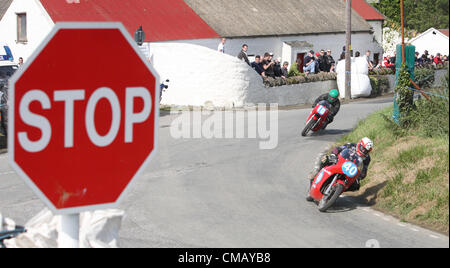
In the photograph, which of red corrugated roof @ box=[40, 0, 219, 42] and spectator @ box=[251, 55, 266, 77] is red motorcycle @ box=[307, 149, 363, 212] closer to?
spectator @ box=[251, 55, 266, 77]

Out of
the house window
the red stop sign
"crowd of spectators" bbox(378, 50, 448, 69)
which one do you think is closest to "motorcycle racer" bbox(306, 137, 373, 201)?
the red stop sign

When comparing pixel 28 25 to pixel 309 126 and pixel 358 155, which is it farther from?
pixel 358 155

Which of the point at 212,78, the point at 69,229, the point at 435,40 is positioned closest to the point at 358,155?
the point at 69,229

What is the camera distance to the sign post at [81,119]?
8.73 ft

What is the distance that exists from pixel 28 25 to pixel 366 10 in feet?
89.0

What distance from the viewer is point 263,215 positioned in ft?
34.7

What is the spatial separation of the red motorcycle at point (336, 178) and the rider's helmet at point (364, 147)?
0.11 meters

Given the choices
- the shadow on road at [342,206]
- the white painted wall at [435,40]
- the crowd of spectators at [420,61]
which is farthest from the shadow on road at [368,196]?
the crowd of spectators at [420,61]

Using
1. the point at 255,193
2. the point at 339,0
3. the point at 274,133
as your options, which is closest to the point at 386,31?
the point at 339,0

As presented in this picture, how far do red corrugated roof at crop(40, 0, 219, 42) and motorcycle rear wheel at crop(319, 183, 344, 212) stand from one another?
21.1 m

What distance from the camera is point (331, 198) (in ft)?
35.4

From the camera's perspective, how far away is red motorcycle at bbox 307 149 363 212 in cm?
1080

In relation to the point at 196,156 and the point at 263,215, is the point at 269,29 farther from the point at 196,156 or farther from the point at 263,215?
the point at 263,215

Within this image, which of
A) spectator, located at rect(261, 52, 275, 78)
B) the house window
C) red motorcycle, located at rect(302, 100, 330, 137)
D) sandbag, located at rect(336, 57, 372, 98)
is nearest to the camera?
red motorcycle, located at rect(302, 100, 330, 137)
